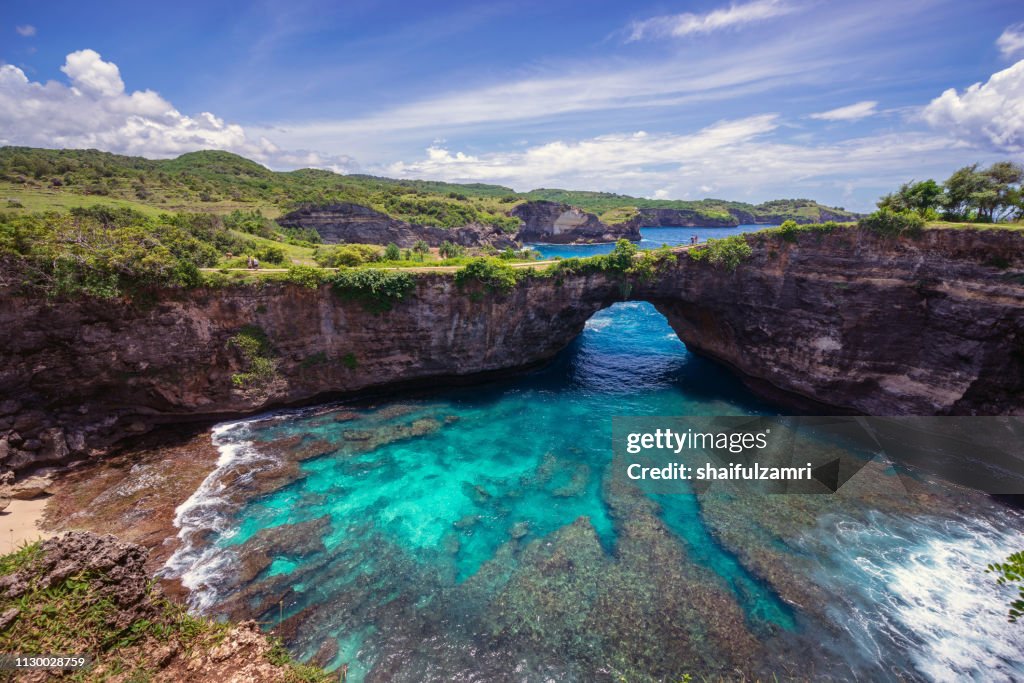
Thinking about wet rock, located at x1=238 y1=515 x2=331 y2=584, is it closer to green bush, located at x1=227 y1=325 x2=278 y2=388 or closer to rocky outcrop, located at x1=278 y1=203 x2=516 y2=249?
green bush, located at x1=227 y1=325 x2=278 y2=388

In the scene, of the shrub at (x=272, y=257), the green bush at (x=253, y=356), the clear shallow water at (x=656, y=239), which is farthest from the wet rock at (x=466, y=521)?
the clear shallow water at (x=656, y=239)

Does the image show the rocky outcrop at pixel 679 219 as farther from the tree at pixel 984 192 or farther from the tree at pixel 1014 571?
the tree at pixel 1014 571

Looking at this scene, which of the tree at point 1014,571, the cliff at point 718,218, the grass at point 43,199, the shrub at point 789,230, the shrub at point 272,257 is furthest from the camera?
the cliff at point 718,218

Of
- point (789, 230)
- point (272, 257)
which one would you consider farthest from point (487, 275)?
point (789, 230)

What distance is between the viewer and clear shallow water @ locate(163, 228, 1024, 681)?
15789mm

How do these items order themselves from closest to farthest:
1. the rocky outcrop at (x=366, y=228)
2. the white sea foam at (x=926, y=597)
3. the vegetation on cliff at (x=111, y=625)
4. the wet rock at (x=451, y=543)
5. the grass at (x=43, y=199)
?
the vegetation on cliff at (x=111, y=625), the white sea foam at (x=926, y=597), the wet rock at (x=451, y=543), the grass at (x=43, y=199), the rocky outcrop at (x=366, y=228)

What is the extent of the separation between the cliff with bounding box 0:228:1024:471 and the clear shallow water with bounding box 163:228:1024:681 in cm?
588

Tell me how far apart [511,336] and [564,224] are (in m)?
105

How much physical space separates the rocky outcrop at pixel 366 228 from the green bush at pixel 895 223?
261ft

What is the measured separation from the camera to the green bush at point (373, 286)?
3061 cm

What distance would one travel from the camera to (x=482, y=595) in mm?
18109

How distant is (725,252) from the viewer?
34.2 meters

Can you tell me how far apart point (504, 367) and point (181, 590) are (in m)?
25.0

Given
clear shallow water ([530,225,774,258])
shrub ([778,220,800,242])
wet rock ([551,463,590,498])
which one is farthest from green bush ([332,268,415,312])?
clear shallow water ([530,225,774,258])
